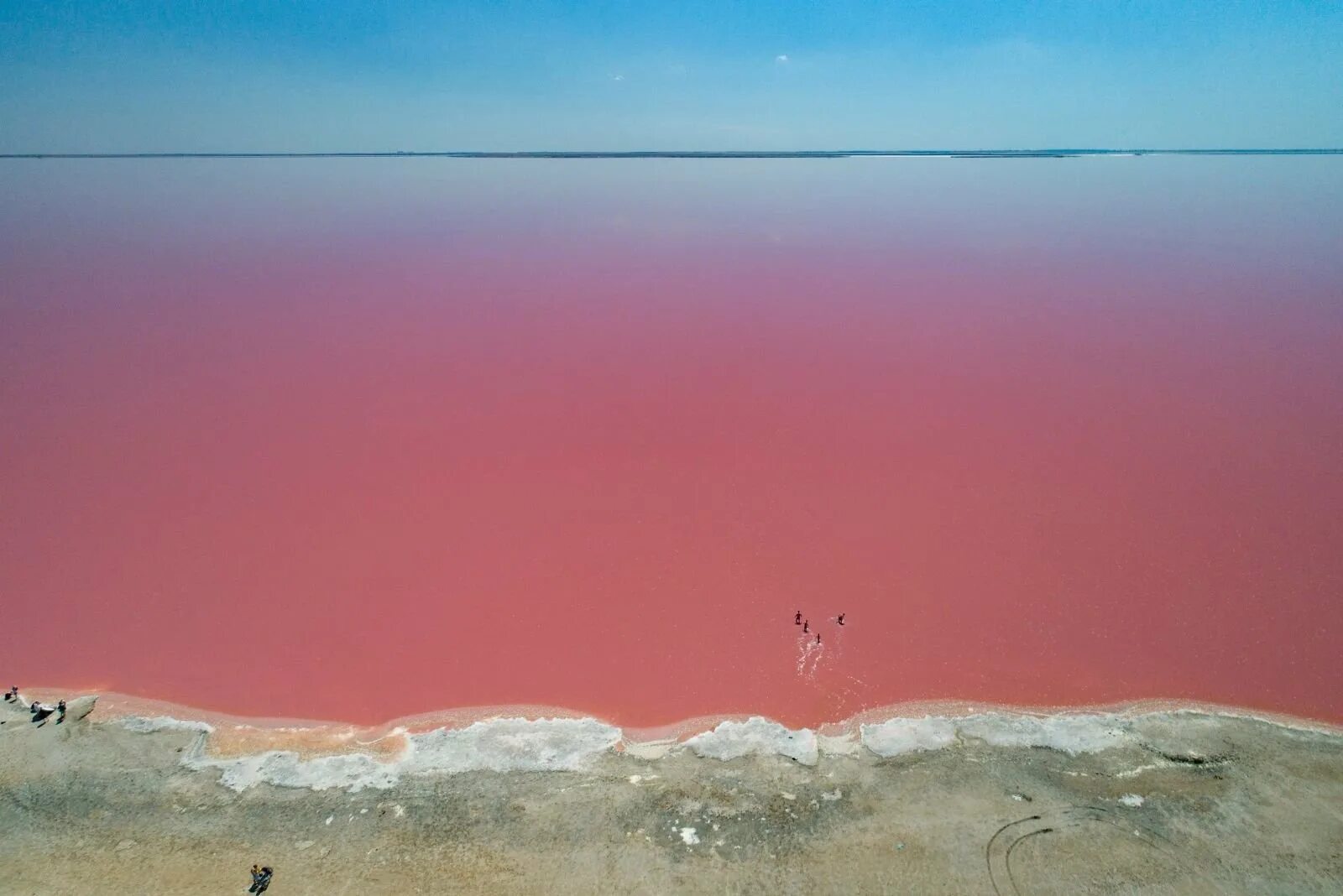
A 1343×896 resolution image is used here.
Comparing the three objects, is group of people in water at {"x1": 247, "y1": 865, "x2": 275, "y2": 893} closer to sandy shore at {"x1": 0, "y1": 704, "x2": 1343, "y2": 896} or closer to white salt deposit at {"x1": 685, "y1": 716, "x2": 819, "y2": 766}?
sandy shore at {"x1": 0, "y1": 704, "x2": 1343, "y2": 896}

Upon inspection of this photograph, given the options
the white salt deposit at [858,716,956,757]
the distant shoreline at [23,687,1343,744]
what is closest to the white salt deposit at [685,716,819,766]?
the distant shoreline at [23,687,1343,744]

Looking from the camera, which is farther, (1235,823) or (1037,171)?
(1037,171)

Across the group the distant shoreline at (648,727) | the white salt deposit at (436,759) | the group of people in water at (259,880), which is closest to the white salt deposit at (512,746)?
the white salt deposit at (436,759)

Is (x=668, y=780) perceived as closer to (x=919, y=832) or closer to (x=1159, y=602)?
(x=919, y=832)

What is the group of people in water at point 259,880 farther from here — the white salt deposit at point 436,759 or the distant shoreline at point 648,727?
the distant shoreline at point 648,727

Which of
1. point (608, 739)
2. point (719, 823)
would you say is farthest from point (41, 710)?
point (719, 823)

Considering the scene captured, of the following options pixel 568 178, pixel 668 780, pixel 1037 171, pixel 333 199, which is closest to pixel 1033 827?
pixel 668 780
